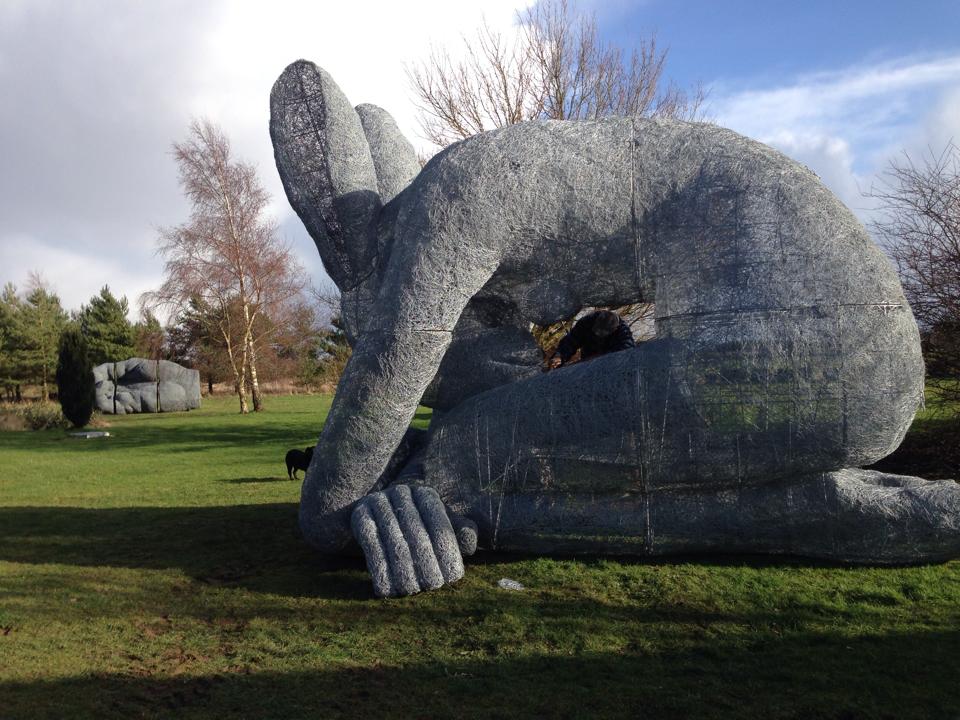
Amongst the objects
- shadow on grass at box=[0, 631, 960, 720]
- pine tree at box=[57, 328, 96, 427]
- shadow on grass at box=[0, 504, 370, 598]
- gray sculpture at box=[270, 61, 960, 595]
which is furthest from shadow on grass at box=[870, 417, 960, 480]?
pine tree at box=[57, 328, 96, 427]

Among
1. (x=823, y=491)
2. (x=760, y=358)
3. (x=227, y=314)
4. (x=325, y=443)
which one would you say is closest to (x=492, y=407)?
(x=325, y=443)

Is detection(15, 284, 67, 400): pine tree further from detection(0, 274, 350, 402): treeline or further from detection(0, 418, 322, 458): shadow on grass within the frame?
detection(0, 418, 322, 458): shadow on grass

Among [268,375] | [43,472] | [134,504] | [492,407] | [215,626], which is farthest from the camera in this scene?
[268,375]

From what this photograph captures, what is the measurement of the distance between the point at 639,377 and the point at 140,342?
38632mm

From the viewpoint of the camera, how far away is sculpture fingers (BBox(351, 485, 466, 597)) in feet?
12.9

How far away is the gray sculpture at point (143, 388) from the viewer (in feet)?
88.1

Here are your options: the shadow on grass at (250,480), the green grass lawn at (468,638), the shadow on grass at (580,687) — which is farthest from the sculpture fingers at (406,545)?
the shadow on grass at (250,480)

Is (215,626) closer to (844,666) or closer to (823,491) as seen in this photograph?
(844,666)

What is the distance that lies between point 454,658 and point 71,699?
1506mm

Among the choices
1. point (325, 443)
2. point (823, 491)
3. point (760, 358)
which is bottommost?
point (823, 491)

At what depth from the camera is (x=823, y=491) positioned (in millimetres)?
4008

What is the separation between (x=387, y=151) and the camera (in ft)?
17.0

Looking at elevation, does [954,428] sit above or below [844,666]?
above

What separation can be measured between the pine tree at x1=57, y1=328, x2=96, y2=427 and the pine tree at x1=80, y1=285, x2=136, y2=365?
19419 millimetres
